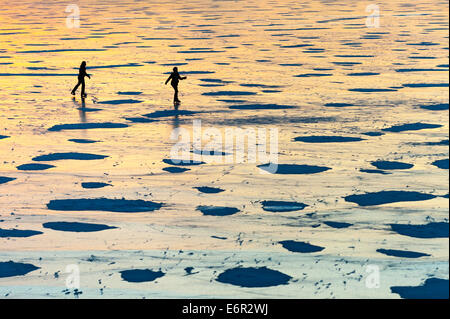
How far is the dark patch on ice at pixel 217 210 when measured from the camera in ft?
37.0

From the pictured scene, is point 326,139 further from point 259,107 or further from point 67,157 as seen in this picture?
point 67,157

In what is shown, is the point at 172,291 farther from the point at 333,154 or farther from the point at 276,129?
the point at 276,129

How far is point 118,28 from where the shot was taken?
45.1 m

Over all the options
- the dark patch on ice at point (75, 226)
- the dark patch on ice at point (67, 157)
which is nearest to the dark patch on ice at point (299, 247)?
the dark patch on ice at point (75, 226)

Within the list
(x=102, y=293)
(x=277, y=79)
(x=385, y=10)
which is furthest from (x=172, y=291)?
(x=385, y=10)

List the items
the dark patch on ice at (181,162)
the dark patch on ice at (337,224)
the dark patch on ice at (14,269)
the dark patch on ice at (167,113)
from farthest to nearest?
the dark patch on ice at (167,113), the dark patch on ice at (181,162), the dark patch on ice at (337,224), the dark patch on ice at (14,269)

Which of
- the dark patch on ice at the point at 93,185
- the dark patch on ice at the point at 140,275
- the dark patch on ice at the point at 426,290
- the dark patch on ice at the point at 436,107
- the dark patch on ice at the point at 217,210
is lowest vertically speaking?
the dark patch on ice at the point at 140,275

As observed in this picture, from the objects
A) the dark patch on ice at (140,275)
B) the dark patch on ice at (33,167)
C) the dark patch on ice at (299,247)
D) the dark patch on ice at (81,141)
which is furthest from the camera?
the dark patch on ice at (81,141)

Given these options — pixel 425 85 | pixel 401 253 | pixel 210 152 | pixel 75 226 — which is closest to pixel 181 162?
pixel 210 152

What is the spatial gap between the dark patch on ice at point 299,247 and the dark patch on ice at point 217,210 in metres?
1.37

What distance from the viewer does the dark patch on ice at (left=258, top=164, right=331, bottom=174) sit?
43.8 ft

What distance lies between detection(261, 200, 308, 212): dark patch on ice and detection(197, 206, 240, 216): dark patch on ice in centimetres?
42

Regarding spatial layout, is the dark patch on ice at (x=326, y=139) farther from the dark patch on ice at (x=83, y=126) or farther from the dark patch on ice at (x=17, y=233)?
the dark patch on ice at (x=17, y=233)

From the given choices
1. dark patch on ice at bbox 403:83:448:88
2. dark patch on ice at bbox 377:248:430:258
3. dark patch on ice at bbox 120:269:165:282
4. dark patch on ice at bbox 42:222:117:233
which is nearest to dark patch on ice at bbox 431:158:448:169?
dark patch on ice at bbox 377:248:430:258
